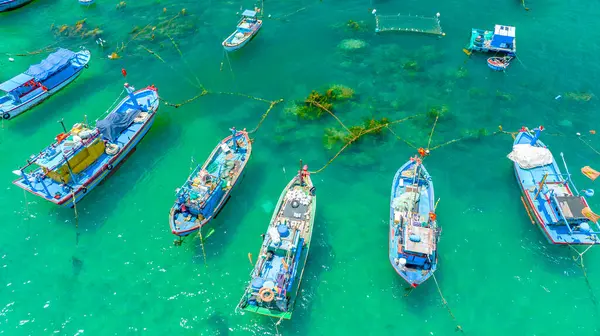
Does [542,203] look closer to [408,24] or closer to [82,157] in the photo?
[408,24]

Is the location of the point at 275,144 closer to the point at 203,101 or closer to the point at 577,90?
the point at 203,101

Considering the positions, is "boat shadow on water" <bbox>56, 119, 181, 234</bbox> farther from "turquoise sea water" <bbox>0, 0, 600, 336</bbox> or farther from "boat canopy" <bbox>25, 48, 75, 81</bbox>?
"boat canopy" <bbox>25, 48, 75, 81</bbox>

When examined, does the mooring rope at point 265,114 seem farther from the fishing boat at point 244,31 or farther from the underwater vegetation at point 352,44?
the underwater vegetation at point 352,44

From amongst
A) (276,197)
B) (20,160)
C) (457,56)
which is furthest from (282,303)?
(457,56)

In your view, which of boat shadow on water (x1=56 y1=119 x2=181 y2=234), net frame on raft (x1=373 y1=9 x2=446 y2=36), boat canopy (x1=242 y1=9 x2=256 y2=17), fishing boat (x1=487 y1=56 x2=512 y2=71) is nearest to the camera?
boat shadow on water (x1=56 y1=119 x2=181 y2=234)

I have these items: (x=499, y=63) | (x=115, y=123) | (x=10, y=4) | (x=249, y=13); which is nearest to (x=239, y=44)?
(x=249, y=13)

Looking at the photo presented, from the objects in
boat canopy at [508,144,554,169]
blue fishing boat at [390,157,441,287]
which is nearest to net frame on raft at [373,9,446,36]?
boat canopy at [508,144,554,169]

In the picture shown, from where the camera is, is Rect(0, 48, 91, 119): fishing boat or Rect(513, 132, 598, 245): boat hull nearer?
Rect(513, 132, 598, 245): boat hull
